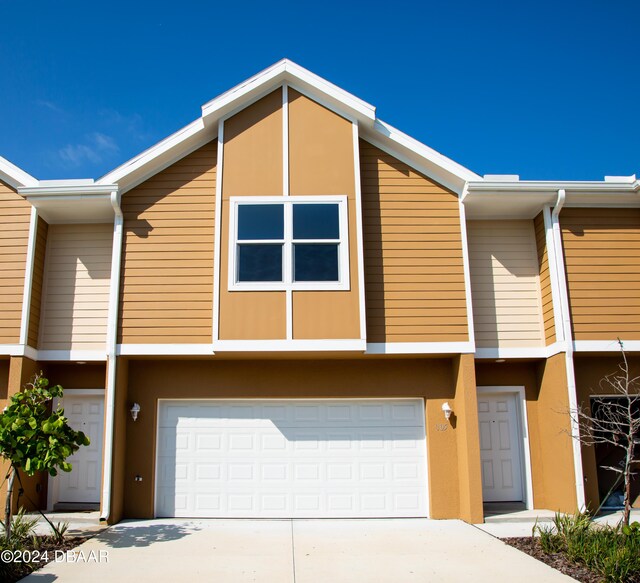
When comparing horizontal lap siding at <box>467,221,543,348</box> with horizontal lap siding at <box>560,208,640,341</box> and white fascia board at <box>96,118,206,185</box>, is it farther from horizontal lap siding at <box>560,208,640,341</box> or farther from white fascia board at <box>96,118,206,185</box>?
white fascia board at <box>96,118,206,185</box>

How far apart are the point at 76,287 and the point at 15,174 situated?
2324 millimetres

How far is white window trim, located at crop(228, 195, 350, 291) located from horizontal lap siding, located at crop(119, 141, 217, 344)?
1.77ft

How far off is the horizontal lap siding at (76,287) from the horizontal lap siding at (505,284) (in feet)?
22.3

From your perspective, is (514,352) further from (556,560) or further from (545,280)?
(556,560)

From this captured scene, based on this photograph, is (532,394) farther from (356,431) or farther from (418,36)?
(418,36)

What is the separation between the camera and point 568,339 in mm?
11102

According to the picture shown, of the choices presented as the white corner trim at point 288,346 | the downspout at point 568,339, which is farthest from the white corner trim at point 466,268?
the white corner trim at point 288,346

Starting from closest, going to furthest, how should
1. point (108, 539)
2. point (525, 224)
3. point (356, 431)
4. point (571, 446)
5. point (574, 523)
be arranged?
point (574, 523) → point (108, 539) → point (571, 446) → point (356, 431) → point (525, 224)

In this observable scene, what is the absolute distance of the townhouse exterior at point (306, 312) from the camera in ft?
36.2

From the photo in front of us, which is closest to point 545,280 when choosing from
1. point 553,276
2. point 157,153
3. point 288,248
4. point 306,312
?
point 553,276

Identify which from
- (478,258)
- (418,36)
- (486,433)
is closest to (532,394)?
(486,433)

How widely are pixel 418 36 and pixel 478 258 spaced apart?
4.29 m

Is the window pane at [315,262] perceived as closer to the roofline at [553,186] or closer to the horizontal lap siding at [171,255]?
the horizontal lap siding at [171,255]

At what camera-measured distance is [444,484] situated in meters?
11.2
